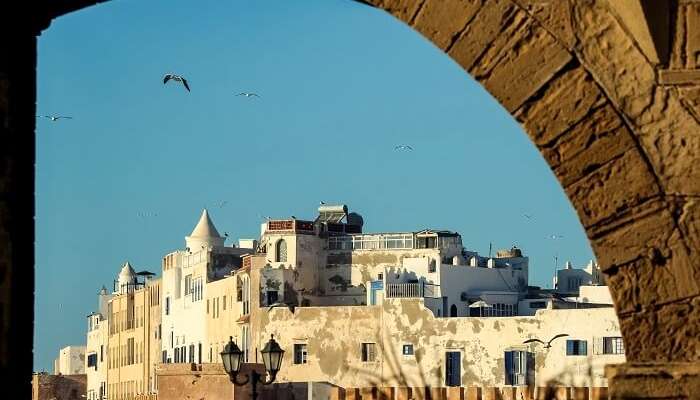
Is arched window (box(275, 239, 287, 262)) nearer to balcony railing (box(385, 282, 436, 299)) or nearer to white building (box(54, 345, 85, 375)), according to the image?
balcony railing (box(385, 282, 436, 299))

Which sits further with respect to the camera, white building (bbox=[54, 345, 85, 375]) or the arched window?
white building (bbox=[54, 345, 85, 375])

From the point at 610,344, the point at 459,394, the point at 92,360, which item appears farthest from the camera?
the point at 92,360

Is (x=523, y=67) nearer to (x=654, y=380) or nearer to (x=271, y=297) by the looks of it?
(x=654, y=380)

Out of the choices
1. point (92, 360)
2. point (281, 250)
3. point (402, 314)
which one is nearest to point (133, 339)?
point (92, 360)

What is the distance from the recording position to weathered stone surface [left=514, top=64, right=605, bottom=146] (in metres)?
3.02

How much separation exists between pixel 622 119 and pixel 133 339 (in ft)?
251

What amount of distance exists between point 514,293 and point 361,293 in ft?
20.6

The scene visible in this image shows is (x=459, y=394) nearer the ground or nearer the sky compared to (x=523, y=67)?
nearer the ground

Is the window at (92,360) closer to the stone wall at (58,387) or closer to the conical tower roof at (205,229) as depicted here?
the stone wall at (58,387)

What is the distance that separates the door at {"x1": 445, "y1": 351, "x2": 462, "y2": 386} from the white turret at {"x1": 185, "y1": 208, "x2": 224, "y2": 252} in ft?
60.9

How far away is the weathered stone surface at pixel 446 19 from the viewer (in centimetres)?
305

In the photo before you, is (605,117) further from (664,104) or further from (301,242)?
(301,242)

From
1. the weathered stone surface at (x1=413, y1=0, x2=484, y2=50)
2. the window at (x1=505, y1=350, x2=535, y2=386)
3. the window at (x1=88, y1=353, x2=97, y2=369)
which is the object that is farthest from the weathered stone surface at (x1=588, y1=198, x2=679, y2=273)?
the window at (x1=88, y1=353, x2=97, y2=369)

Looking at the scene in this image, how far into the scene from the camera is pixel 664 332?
9.82 feet
